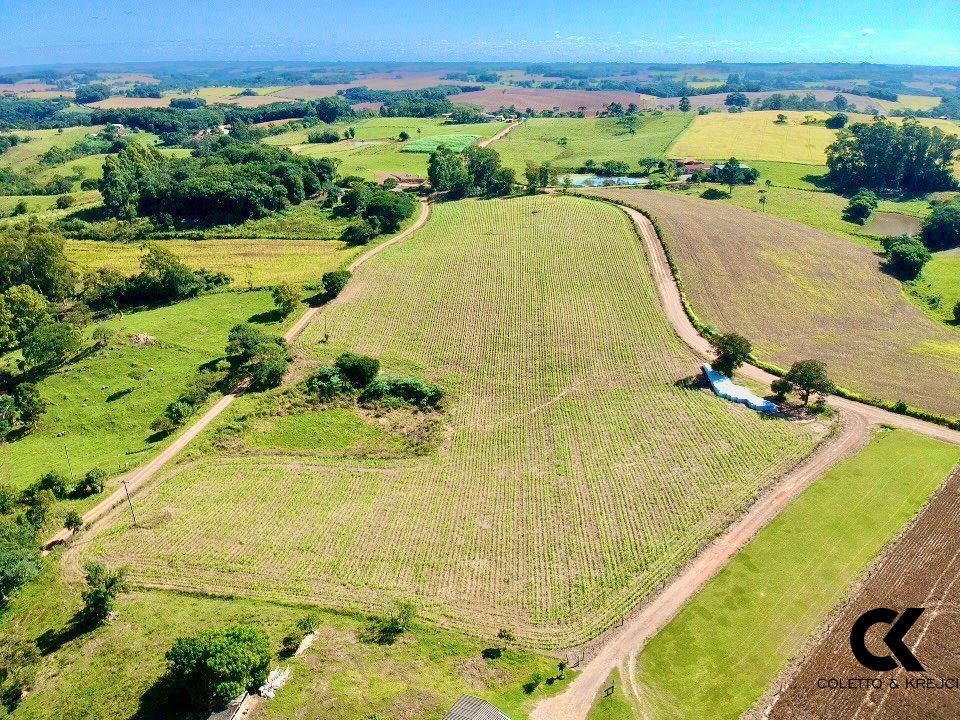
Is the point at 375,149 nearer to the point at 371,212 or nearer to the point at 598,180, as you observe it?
the point at 598,180

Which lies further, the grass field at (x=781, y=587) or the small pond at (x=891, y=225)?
the small pond at (x=891, y=225)

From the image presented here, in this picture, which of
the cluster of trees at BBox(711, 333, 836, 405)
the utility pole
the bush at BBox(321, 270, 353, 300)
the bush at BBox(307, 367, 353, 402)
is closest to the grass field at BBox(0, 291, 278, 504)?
the utility pole

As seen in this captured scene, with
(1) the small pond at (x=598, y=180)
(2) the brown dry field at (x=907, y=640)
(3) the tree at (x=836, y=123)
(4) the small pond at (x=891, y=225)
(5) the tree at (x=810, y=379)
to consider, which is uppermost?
(3) the tree at (x=836, y=123)

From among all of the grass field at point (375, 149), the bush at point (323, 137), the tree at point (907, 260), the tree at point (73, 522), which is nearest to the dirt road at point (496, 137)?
the grass field at point (375, 149)

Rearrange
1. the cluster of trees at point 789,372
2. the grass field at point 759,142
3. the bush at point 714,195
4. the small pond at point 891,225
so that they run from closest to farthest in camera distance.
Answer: the cluster of trees at point 789,372
the small pond at point 891,225
the bush at point 714,195
the grass field at point 759,142

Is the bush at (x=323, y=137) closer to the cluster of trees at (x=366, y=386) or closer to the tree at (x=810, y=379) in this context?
the cluster of trees at (x=366, y=386)

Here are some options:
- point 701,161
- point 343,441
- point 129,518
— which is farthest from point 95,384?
point 701,161

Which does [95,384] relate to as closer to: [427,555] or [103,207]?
[427,555]
